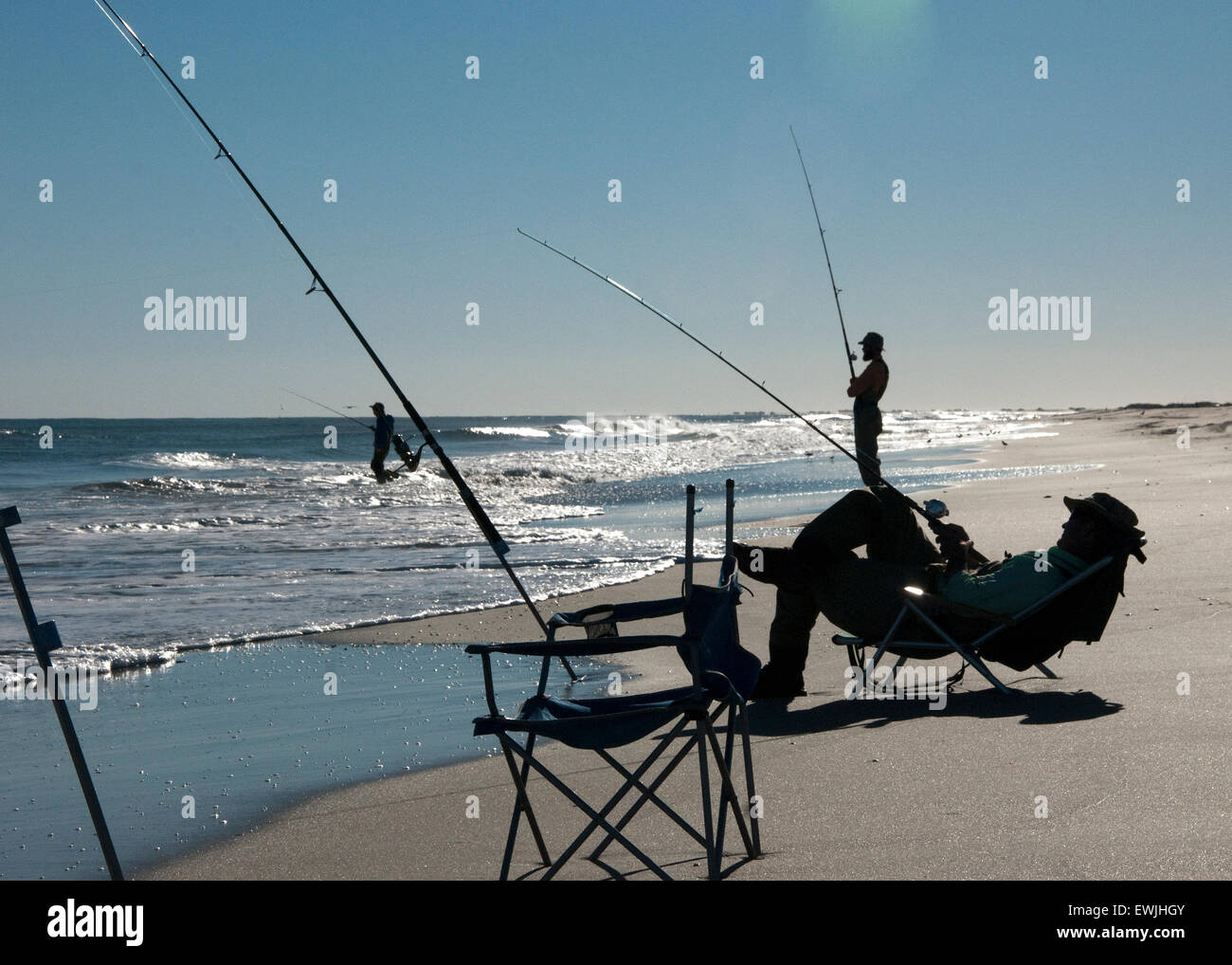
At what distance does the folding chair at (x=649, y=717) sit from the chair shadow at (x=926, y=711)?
106cm

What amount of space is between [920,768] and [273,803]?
2.33 metres

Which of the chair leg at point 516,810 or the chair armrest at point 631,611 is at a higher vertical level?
the chair armrest at point 631,611

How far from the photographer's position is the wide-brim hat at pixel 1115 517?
505cm

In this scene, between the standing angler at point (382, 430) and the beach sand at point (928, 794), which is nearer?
the beach sand at point (928, 794)

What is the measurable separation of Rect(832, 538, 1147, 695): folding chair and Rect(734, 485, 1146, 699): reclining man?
2.8 inches

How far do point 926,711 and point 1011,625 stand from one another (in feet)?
1.69

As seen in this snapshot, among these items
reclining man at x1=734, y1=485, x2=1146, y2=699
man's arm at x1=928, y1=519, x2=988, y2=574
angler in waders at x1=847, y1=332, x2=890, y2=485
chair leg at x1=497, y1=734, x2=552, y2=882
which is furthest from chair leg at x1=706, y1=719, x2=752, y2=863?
angler in waders at x1=847, y1=332, x2=890, y2=485

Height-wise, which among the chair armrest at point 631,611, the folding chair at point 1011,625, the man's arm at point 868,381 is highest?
the man's arm at point 868,381

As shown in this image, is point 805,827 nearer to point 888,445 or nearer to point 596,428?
point 888,445

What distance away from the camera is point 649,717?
311 centimetres

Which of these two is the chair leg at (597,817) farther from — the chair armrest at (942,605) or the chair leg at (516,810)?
the chair armrest at (942,605)

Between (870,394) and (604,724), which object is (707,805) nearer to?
(604,724)

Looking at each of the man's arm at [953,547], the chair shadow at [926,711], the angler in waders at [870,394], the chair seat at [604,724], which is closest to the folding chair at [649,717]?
the chair seat at [604,724]

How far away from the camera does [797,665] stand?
5645 mm
